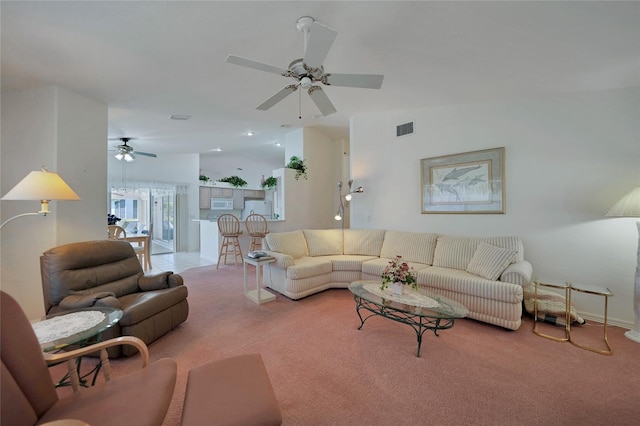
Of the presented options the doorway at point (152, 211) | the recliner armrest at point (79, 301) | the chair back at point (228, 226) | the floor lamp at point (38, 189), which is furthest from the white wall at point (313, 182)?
the floor lamp at point (38, 189)

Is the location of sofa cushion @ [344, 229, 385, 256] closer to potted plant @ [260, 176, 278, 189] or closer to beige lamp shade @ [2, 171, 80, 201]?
potted plant @ [260, 176, 278, 189]

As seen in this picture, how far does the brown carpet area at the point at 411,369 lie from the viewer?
5.11ft

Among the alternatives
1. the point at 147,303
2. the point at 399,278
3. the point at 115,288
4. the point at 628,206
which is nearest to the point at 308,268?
the point at 399,278

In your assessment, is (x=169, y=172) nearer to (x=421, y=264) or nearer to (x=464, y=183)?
(x=421, y=264)

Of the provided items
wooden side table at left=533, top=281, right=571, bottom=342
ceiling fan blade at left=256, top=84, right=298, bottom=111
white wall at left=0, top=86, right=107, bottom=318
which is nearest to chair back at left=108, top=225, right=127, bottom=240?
white wall at left=0, top=86, right=107, bottom=318

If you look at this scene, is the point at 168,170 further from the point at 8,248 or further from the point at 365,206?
the point at 365,206

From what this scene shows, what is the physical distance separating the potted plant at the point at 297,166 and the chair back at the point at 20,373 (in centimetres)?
495

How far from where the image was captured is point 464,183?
3648 millimetres

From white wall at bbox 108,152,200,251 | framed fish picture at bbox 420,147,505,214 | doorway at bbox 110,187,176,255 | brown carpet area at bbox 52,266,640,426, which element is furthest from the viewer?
doorway at bbox 110,187,176,255

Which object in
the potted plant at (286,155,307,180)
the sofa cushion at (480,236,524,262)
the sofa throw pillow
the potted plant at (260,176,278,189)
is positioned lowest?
the sofa throw pillow

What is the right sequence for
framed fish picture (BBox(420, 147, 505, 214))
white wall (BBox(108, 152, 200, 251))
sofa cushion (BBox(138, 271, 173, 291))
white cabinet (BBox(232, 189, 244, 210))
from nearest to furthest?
sofa cushion (BBox(138, 271, 173, 291)) < framed fish picture (BBox(420, 147, 505, 214)) < white wall (BBox(108, 152, 200, 251)) < white cabinet (BBox(232, 189, 244, 210))

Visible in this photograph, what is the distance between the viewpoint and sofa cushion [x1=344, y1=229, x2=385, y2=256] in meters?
4.26

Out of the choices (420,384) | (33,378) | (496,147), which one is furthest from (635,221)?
(33,378)

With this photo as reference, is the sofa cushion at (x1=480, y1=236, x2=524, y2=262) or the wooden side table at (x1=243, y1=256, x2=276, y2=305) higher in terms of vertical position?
the sofa cushion at (x1=480, y1=236, x2=524, y2=262)
